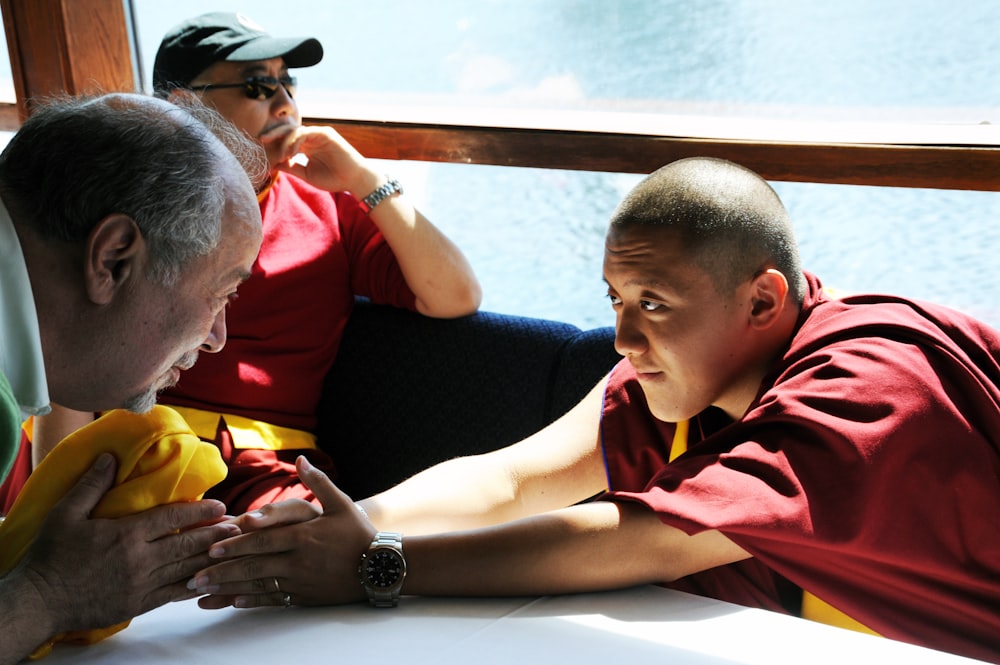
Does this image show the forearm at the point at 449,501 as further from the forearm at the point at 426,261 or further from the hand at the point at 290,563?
the forearm at the point at 426,261

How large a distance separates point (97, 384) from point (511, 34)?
2169 millimetres

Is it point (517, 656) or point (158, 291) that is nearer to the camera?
point (517, 656)

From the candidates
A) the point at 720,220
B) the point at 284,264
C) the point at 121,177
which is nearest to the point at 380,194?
the point at 284,264

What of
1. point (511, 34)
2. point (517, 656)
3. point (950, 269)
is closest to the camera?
point (517, 656)

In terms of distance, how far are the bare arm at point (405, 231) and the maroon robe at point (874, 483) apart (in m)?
0.95

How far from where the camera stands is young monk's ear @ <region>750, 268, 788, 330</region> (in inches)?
53.2

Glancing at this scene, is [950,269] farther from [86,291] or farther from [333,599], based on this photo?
[86,291]

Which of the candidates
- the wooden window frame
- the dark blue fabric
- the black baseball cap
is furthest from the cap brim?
the dark blue fabric

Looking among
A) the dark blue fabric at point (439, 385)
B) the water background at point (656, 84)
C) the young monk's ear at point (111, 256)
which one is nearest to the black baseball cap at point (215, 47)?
the water background at point (656, 84)

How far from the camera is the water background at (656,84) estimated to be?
220 centimetres

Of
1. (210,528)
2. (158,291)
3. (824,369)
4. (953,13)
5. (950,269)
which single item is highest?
(953,13)

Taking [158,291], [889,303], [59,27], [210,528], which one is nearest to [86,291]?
[158,291]

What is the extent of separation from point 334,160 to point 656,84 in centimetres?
86

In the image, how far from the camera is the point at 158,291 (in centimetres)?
111
